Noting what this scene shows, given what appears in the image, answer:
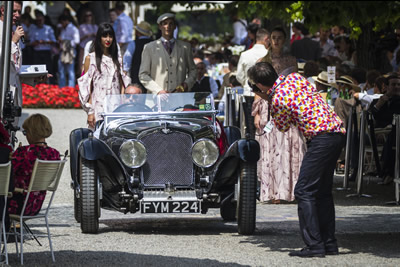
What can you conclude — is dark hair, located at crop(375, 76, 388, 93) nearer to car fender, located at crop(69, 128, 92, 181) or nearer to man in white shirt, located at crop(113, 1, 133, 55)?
car fender, located at crop(69, 128, 92, 181)

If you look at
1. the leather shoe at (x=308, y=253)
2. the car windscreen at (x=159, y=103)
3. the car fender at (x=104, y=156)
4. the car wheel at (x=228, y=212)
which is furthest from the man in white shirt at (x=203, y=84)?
the leather shoe at (x=308, y=253)

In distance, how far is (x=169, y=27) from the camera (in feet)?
40.7

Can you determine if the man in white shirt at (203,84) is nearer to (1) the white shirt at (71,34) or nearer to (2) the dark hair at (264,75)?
(1) the white shirt at (71,34)

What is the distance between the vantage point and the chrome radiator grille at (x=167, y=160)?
9547mm

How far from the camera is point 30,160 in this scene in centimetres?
815

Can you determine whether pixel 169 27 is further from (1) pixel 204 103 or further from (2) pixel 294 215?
(2) pixel 294 215

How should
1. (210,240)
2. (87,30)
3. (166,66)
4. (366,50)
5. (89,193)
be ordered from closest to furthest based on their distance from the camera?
(210,240) → (89,193) → (166,66) → (366,50) → (87,30)

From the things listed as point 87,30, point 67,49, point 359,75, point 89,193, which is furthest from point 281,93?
point 67,49

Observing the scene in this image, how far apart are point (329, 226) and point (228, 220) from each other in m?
2.25

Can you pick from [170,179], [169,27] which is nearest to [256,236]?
[170,179]

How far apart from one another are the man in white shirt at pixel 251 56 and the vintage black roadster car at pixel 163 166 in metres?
3.63

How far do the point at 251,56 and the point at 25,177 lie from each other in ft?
20.9

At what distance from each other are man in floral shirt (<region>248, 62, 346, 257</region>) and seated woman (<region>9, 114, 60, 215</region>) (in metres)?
1.96

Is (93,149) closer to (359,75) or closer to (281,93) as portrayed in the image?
(281,93)
